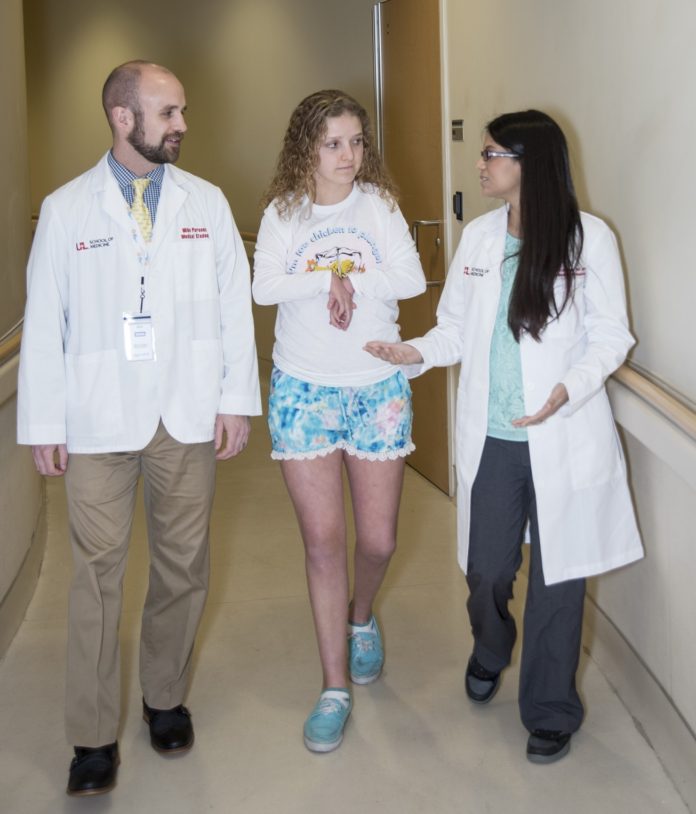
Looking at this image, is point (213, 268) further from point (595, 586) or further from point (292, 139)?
point (595, 586)

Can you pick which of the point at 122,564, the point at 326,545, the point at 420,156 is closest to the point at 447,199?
the point at 420,156

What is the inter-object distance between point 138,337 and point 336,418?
0.58 m

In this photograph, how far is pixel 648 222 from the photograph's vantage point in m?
2.67

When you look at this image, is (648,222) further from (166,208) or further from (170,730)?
(170,730)

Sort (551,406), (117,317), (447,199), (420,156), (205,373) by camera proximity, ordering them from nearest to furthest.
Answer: (551,406) < (117,317) < (205,373) < (447,199) < (420,156)

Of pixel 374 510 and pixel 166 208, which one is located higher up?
pixel 166 208

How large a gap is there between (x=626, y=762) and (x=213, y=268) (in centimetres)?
165

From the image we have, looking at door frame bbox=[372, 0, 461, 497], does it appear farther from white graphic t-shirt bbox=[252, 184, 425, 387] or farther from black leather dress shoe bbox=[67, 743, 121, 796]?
black leather dress shoe bbox=[67, 743, 121, 796]

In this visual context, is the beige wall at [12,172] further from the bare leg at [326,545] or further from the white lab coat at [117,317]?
the bare leg at [326,545]

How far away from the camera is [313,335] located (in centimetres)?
283

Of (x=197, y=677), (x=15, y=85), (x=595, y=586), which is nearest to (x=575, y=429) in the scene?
(x=595, y=586)

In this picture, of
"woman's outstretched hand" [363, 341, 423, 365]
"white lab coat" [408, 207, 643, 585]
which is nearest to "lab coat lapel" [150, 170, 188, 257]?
"woman's outstretched hand" [363, 341, 423, 365]

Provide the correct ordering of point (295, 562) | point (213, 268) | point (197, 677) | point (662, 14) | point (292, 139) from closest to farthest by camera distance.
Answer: point (662, 14)
point (213, 268)
point (292, 139)
point (197, 677)
point (295, 562)

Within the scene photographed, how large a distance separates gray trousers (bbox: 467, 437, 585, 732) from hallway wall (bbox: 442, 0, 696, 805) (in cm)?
26
